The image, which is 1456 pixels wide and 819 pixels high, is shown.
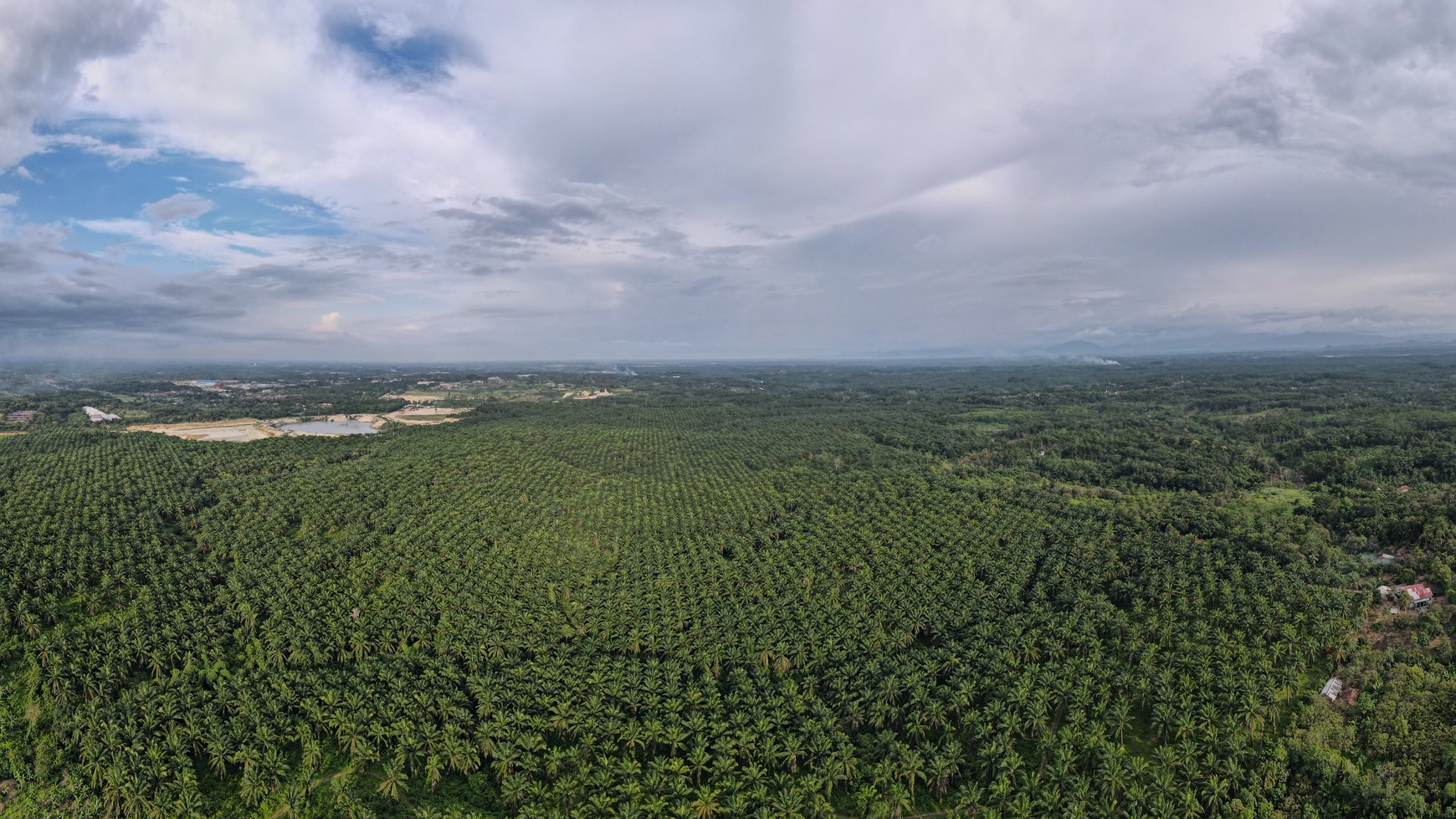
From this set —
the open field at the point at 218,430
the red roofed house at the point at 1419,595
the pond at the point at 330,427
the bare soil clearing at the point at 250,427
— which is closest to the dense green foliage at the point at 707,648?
the red roofed house at the point at 1419,595

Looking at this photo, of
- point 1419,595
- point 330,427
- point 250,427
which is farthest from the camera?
point 330,427

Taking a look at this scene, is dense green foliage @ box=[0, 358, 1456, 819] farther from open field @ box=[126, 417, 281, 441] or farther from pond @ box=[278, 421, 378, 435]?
pond @ box=[278, 421, 378, 435]

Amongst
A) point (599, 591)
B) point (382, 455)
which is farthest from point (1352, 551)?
point (382, 455)

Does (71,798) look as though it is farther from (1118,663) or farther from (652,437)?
(652,437)

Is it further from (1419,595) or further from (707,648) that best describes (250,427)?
(1419,595)

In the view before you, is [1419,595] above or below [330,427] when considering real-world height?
below

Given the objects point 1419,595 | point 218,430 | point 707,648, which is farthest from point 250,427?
point 1419,595
